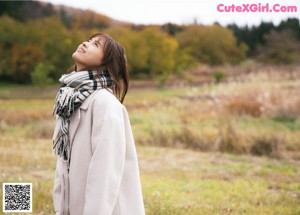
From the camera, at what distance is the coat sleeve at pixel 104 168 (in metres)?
1.50

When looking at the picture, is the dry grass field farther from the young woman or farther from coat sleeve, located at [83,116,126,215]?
coat sleeve, located at [83,116,126,215]

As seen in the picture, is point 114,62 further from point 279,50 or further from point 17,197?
point 279,50

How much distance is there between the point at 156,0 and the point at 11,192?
6.27 feet

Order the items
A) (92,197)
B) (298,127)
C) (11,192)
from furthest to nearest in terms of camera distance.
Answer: (298,127) → (11,192) → (92,197)

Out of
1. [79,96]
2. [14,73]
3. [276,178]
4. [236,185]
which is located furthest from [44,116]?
[79,96]

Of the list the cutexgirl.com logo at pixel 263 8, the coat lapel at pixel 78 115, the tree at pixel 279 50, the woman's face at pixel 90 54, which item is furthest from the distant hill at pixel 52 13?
the coat lapel at pixel 78 115

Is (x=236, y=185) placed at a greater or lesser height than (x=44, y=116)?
lesser

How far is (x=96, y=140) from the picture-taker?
60.1 inches

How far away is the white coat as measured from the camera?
150 cm

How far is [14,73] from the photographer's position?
4.50 metres

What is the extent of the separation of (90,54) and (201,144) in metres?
3.54

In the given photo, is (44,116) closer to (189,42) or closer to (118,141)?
(189,42)

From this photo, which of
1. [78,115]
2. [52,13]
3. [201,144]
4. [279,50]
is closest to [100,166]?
[78,115]

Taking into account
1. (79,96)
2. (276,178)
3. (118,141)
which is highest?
(79,96)
